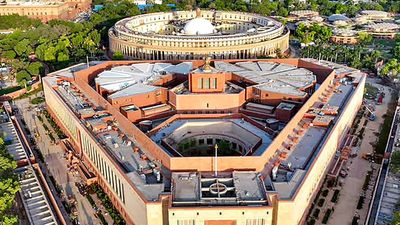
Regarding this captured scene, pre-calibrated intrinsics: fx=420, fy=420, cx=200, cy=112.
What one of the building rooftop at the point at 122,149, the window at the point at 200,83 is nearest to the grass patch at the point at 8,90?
the building rooftop at the point at 122,149

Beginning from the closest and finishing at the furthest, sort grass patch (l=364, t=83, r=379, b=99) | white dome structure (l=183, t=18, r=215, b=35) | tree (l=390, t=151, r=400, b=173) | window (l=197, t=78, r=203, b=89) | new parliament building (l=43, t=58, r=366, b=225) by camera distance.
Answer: new parliament building (l=43, t=58, r=366, b=225), tree (l=390, t=151, r=400, b=173), window (l=197, t=78, r=203, b=89), grass patch (l=364, t=83, r=379, b=99), white dome structure (l=183, t=18, r=215, b=35)

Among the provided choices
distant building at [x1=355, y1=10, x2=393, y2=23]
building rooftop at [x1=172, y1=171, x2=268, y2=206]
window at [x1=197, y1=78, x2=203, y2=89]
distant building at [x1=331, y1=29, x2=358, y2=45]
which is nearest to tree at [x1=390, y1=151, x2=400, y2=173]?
building rooftop at [x1=172, y1=171, x2=268, y2=206]

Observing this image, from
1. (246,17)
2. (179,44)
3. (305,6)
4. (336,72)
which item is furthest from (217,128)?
(305,6)

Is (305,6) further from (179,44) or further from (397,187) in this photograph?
(397,187)

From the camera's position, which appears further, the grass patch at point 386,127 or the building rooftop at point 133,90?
the grass patch at point 386,127

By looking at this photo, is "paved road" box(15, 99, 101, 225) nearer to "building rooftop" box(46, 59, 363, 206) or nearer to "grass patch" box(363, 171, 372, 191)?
"building rooftop" box(46, 59, 363, 206)

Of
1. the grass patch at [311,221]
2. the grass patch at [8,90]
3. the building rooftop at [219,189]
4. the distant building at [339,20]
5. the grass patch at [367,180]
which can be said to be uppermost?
the distant building at [339,20]

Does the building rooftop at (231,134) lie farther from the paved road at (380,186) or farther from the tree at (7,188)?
the tree at (7,188)
